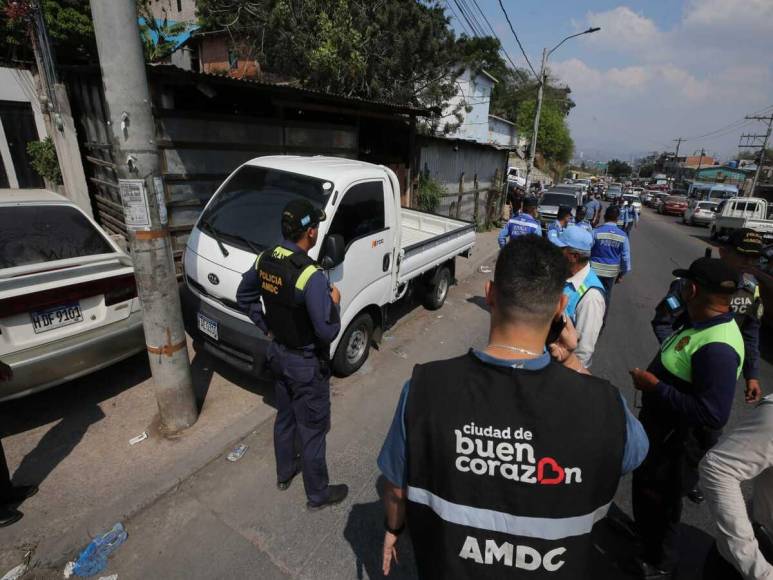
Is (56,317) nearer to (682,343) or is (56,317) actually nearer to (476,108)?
(682,343)

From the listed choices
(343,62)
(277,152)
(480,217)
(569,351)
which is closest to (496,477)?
(569,351)

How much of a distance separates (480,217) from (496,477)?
51.4ft

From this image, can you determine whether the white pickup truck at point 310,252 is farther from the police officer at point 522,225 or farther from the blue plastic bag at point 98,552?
the police officer at point 522,225

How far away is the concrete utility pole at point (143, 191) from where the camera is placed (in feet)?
8.61

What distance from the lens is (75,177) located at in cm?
815

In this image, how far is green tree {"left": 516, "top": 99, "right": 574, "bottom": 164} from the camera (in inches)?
1832

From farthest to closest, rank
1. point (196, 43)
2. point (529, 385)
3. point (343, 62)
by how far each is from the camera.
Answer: point (196, 43) < point (343, 62) < point (529, 385)

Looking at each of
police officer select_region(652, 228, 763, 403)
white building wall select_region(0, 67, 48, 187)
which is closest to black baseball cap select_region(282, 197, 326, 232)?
police officer select_region(652, 228, 763, 403)

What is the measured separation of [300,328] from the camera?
2.58 m

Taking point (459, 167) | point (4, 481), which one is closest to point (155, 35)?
point (459, 167)

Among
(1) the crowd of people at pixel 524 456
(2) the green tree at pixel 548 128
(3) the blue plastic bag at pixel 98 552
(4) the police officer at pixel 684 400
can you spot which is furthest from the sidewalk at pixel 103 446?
(2) the green tree at pixel 548 128

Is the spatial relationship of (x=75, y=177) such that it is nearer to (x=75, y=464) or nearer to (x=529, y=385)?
(x=75, y=464)

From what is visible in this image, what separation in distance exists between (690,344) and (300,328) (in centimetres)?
218

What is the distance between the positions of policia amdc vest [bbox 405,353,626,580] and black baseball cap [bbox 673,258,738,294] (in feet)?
4.44
